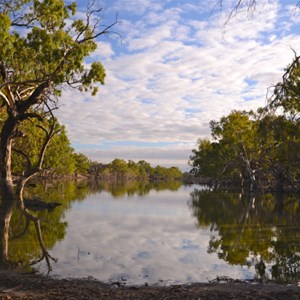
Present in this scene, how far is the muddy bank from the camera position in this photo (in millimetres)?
7504

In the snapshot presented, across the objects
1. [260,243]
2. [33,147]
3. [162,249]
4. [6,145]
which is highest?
[33,147]

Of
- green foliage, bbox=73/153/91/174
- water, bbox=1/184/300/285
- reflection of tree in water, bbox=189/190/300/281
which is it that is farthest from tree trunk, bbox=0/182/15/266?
green foliage, bbox=73/153/91/174

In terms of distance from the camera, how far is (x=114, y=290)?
27.1 feet

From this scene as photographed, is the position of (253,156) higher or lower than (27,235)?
higher

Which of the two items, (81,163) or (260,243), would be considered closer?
(260,243)

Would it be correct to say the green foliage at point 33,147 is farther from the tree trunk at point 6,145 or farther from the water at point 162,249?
the water at point 162,249

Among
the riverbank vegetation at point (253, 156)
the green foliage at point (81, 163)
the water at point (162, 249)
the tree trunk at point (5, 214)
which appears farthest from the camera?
the green foliage at point (81, 163)

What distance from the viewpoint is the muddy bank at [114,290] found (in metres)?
7.50

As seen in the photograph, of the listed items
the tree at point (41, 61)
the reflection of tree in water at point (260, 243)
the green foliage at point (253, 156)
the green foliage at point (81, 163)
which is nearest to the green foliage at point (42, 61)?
the tree at point (41, 61)

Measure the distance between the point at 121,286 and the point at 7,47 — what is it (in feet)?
53.0

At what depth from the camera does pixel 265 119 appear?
8688 mm

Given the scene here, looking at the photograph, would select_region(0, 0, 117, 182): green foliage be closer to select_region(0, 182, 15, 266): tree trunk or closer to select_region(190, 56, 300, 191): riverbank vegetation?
select_region(0, 182, 15, 266): tree trunk

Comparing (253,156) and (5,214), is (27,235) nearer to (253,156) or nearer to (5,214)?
(5,214)

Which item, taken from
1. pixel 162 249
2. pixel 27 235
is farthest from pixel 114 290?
pixel 27 235
